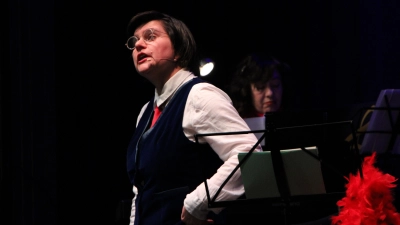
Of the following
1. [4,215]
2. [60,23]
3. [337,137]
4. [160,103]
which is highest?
[60,23]

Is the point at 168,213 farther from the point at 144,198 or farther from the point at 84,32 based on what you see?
the point at 84,32

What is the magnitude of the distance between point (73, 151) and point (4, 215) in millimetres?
553

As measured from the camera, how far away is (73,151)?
4.01 meters

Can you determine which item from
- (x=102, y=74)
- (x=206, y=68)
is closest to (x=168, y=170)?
(x=206, y=68)

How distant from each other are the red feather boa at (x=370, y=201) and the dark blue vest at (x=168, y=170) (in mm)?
519

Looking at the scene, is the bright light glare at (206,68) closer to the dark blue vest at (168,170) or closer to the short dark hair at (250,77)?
the short dark hair at (250,77)

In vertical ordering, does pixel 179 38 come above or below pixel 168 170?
above

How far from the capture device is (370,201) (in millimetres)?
2152

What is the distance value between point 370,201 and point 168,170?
718 millimetres

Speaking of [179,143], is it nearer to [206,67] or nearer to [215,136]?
[215,136]

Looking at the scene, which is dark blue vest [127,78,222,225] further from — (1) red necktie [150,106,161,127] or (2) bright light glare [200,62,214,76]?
(2) bright light glare [200,62,214,76]

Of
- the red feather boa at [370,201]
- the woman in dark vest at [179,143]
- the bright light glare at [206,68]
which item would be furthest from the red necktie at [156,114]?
the bright light glare at [206,68]

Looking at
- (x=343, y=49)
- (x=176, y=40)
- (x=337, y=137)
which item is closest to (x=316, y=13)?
(x=343, y=49)

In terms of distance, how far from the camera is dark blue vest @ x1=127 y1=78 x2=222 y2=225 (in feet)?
7.73
